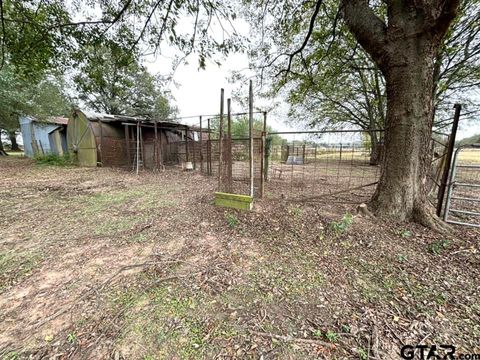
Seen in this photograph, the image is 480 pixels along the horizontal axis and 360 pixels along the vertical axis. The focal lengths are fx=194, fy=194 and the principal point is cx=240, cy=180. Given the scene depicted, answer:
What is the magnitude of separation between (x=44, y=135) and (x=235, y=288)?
21.7 meters

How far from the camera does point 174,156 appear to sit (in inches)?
492

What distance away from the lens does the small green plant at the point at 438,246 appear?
248 cm

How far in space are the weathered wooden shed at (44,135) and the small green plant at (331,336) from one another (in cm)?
1954

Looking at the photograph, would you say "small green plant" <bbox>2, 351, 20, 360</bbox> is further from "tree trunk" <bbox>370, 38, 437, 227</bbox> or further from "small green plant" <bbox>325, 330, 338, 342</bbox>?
"tree trunk" <bbox>370, 38, 437, 227</bbox>

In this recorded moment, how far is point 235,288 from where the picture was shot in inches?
78.1

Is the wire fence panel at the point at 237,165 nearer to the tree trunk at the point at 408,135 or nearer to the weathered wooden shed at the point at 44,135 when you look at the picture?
the tree trunk at the point at 408,135

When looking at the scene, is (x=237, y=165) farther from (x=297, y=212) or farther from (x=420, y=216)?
(x=420, y=216)

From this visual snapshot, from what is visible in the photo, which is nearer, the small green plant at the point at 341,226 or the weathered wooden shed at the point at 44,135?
the small green plant at the point at 341,226

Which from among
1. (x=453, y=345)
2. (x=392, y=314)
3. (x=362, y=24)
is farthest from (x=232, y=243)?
(x=362, y=24)

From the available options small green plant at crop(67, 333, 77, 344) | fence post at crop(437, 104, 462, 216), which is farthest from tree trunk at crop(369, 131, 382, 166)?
small green plant at crop(67, 333, 77, 344)

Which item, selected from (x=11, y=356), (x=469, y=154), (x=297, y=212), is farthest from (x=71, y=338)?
(x=469, y=154)

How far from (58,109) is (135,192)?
1426 cm

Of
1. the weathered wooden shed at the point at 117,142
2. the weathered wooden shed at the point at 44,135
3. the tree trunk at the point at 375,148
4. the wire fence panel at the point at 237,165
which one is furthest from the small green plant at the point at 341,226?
the weathered wooden shed at the point at 44,135

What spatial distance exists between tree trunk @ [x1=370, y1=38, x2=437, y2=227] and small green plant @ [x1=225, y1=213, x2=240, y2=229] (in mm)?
2391
